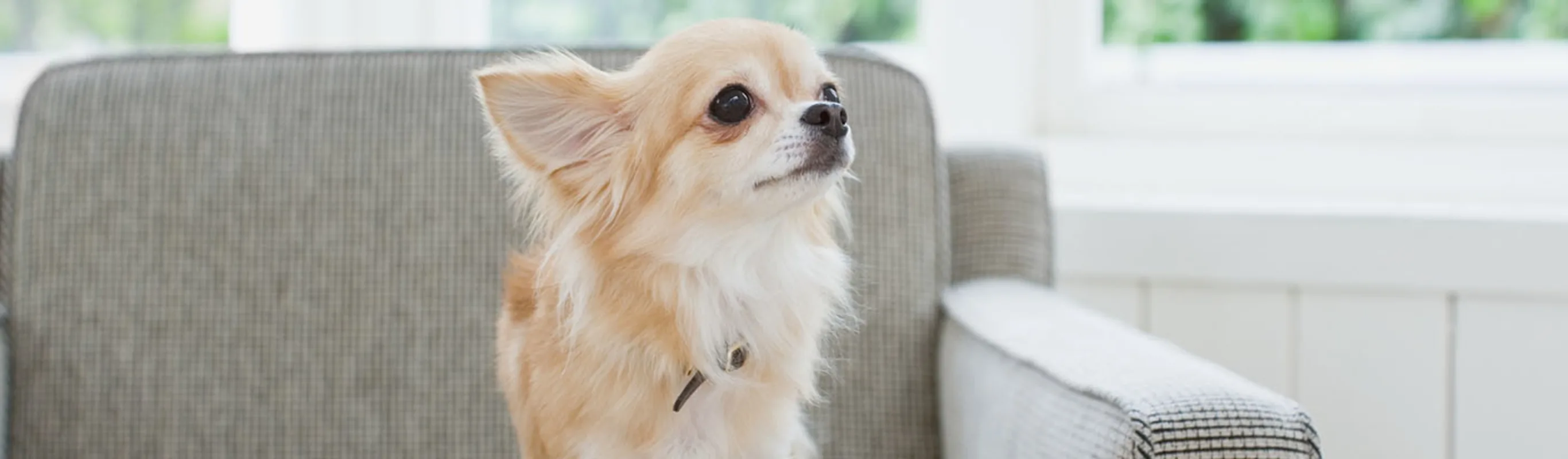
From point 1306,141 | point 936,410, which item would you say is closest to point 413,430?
point 936,410

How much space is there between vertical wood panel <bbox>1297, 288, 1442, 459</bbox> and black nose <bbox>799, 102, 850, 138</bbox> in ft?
3.16

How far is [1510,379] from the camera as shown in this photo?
4.98 feet

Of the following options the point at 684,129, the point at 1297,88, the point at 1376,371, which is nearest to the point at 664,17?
the point at 1297,88

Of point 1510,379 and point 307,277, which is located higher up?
point 307,277

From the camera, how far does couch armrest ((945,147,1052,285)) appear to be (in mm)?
1521

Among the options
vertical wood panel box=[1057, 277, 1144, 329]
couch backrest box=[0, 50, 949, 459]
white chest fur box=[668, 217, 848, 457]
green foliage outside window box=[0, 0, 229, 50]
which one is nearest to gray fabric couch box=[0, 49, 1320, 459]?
couch backrest box=[0, 50, 949, 459]

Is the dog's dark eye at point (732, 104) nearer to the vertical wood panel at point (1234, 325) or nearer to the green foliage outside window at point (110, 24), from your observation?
the vertical wood panel at point (1234, 325)

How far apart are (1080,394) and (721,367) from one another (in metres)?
0.28

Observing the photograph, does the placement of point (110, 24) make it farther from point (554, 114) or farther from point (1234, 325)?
point (1234, 325)

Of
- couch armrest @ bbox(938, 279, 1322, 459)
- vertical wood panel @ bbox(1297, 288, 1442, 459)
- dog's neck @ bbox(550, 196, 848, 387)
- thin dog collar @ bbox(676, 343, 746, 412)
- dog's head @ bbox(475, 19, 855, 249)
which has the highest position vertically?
dog's head @ bbox(475, 19, 855, 249)

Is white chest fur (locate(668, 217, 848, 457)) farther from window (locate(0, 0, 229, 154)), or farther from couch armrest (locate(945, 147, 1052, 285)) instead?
window (locate(0, 0, 229, 154))

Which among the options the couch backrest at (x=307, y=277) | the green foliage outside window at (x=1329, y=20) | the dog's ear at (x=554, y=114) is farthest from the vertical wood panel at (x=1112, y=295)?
the dog's ear at (x=554, y=114)

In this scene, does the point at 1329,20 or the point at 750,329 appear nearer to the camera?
the point at 750,329

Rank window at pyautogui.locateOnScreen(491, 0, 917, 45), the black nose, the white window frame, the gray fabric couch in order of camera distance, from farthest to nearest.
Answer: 1. window at pyautogui.locateOnScreen(491, 0, 917, 45)
2. the white window frame
3. the gray fabric couch
4. the black nose
